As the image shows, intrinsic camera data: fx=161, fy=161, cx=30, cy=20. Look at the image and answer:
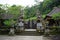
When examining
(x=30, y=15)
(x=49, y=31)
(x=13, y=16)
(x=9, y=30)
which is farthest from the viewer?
(x=30, y=15)

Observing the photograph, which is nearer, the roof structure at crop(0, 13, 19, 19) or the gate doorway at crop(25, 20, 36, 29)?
the roof structure at crop(0, 13, 19, 19)

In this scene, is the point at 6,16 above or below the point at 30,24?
above

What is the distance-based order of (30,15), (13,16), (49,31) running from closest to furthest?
(49,31) → (13,16) → (30,15)

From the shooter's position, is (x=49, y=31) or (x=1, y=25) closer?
(x=49, y=31)

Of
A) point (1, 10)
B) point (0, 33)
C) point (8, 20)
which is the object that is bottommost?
point (0, 33)

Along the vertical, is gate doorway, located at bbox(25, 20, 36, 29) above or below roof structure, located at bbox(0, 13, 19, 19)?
below

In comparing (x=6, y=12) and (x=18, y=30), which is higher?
(x=6, y=12)

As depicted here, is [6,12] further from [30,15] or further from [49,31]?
[30,15]

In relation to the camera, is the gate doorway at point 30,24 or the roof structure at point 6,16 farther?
the gate doorway at point 30,24

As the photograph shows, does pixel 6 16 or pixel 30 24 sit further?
pixel 30 24

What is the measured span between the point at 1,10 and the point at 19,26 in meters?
4.00

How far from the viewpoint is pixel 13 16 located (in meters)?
25.5

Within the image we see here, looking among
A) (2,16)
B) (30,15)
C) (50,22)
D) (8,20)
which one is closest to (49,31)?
(50,22)

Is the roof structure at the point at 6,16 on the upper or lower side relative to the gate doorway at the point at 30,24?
upper
